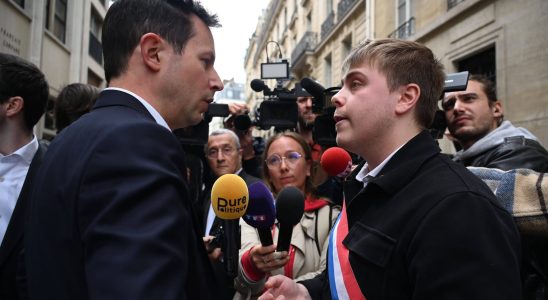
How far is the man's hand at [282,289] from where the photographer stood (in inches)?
63.0

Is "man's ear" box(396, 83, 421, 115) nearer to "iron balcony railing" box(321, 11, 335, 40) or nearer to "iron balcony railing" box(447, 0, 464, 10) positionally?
"iron balcony railing" box(447, 0, 464, 10)

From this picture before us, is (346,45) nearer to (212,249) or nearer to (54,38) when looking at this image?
(54,38)

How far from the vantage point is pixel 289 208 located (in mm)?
1713

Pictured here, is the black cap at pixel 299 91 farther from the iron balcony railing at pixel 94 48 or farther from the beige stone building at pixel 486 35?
the iron balcony railing at pixel 94 48

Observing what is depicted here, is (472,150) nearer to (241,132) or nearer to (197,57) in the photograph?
(197,57)

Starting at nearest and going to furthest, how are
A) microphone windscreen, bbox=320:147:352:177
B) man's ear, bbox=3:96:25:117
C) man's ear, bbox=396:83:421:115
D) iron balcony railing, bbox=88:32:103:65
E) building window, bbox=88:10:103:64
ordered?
man's ear, bbox=396:83:421:115
man's ear, bbox=3:96:25:117
microphone windscreen, bbox=320:147:352:177
iron balcony railing, bbox=88:32:103:65
building window, bbox=88:10:103:64

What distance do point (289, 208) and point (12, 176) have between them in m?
1.63

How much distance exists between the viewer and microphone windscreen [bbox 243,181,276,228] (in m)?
1.72

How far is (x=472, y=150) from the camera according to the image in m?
2.64

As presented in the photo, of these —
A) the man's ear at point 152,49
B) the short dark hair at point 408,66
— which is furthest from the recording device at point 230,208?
the short dark hair at point 408,66

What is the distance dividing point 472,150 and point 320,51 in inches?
730

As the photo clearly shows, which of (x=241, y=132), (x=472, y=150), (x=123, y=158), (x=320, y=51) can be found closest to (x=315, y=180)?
(x=472, y=150)

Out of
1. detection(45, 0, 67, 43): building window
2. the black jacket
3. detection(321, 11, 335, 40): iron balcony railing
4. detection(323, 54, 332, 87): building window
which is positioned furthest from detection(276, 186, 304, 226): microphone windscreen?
detection(323, 54, 332, 87): building window

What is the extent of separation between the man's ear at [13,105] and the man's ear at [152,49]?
57.9 inches
